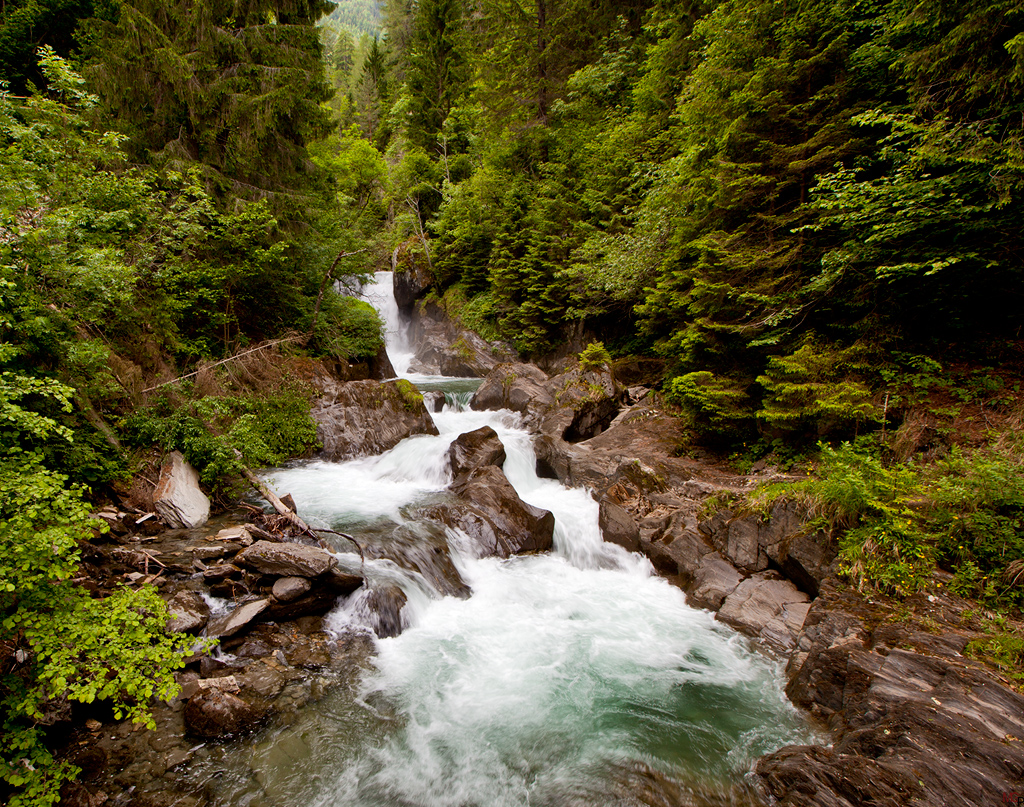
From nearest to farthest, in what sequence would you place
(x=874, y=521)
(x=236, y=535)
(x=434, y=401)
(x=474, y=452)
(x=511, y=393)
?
(x=874, y=521) < (x=236, y=535) < (x=474, y=452) < (x=511, y=393) < (x=434, y=401)

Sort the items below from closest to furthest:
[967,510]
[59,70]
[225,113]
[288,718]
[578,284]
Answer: [288,718]
[967,510]
[59,70]
[225,113]
[578,284]

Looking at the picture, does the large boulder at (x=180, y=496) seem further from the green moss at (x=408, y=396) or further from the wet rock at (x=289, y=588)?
the green moss at (x=408, y=396)

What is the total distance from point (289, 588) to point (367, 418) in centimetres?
723

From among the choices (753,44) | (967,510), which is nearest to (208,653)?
(967,510)

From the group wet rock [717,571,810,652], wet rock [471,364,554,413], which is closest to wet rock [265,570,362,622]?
wet rock [717,571,810,652]

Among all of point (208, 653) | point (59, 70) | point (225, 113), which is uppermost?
point (225, 113)

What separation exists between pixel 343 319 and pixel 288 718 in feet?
41.0

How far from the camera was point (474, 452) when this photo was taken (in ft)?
36.5

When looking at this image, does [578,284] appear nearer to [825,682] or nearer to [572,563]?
[572,563]

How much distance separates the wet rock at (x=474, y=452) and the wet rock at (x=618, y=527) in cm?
314

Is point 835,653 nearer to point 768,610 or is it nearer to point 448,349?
point 768,610

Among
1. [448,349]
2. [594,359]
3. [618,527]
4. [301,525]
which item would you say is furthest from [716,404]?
[448,349]

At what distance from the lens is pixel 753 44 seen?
8820mm

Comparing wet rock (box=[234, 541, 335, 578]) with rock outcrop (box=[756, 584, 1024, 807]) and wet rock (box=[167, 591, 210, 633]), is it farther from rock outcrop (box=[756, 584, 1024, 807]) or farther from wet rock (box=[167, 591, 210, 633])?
rock outcrop (box=[756, 584, 1024, 807])
